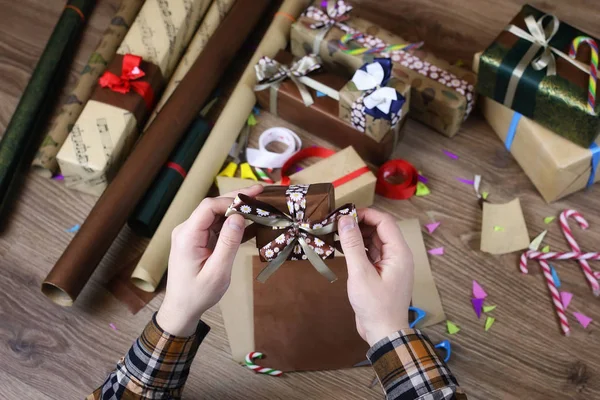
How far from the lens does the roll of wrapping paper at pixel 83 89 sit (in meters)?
1.32

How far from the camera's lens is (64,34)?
1.43m

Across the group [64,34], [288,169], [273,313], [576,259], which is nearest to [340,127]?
[288,169]

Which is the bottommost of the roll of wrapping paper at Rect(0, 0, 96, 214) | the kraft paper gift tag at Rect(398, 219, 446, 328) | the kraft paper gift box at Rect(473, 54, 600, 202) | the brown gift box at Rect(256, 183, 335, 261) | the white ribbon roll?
the roll of wrapping paper at Rect(0, 0, 96, 214)

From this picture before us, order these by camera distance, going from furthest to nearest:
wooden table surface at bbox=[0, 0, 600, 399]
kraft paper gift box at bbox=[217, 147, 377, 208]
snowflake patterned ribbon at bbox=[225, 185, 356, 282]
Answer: kraft paper gift box at bbox=[217, 147, 377, 208] → wooden table surface at bbox=[0, 0, 600, 399] → snowflake patterned ribbon at bbox=[225, 185, 356, 282]

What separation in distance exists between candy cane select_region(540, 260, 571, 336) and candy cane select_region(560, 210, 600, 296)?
0.07 m

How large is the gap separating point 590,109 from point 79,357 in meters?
1.07

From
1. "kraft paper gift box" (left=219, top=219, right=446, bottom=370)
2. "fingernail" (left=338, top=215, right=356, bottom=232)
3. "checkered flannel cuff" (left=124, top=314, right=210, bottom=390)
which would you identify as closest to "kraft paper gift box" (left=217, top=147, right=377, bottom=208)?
"kraft paper gift box" (left=219, top=219, right=446, bottom=370)

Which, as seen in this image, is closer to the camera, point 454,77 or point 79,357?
point 79,357

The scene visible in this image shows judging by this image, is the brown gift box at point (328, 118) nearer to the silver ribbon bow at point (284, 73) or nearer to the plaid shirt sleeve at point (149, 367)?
the silver ribbon bow at point (284, 73)

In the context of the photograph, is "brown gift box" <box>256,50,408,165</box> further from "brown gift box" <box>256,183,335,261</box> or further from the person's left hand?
the person's left hand

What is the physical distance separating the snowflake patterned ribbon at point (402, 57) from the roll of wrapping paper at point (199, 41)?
0.67ft

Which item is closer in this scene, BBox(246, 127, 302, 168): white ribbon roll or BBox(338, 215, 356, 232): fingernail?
BBox(338, 215, 356, 232): fingernail

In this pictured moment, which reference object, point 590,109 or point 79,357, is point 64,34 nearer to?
point 79,357

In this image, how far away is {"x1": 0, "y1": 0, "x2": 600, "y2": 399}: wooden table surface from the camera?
3.73 ft
